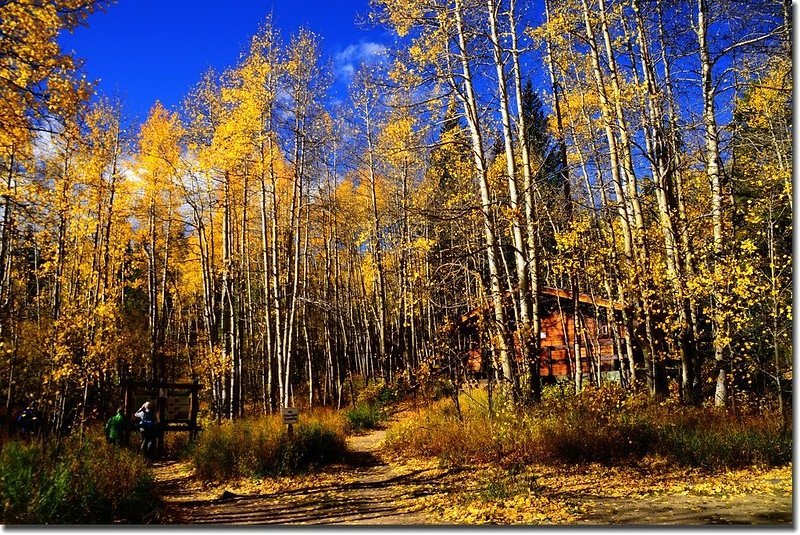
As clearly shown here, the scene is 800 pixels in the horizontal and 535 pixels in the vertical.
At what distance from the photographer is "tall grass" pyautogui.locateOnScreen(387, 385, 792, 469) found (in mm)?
6629

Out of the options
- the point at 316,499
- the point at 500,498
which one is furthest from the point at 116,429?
the point at 500,498

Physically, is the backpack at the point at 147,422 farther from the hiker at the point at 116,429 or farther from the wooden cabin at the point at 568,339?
the wooden cabin at the point at 568,339

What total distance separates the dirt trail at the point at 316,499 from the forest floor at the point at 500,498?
0.01 meters

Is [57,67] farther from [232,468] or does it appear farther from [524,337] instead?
[524,337]

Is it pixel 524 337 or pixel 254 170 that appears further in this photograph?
pixel 254 170

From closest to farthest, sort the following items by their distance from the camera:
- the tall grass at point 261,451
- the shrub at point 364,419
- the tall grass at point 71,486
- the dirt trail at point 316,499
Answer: the tall grass at point 71,486 < the dirt trail at point 316,499 < the tall grass at point 261,451 < the shrub at point 364,419

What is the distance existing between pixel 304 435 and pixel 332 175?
1237 centimetres

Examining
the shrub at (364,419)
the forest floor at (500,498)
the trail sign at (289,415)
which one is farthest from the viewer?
the shrub at (364,419)

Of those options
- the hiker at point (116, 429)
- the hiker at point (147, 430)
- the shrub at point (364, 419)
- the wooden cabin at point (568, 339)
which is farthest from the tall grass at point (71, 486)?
the wooden cabin at point (568, 339)

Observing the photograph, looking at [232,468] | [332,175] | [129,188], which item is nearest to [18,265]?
[129,188]

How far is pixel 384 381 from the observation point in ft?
65.4

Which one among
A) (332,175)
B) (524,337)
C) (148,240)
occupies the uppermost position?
(332,175)

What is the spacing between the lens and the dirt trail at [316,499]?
5445mm

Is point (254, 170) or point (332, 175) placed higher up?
point (332, 175)
